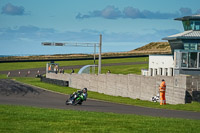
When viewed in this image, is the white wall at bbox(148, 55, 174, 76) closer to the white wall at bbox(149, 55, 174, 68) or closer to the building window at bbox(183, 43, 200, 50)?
the white wall at bbox(149, 55, 174, 68)

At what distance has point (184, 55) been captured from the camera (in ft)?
170

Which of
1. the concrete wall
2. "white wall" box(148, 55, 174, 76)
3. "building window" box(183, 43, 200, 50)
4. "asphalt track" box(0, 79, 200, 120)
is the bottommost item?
"asphalt track" box(0, 79, 200, 120)

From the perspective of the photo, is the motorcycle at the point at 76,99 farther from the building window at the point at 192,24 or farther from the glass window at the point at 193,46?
the building window at the point at 192,24

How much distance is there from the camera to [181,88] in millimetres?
26969

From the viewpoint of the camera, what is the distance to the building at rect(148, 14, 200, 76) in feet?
167

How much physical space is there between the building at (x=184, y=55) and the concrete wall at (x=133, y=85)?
10.9m

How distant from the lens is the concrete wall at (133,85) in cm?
2751

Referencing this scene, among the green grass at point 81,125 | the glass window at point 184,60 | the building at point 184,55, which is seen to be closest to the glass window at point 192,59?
the building at point 184,55

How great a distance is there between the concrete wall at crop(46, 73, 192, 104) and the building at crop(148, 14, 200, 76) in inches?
430

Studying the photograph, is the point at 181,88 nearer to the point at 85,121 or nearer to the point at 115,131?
the point at 85,121

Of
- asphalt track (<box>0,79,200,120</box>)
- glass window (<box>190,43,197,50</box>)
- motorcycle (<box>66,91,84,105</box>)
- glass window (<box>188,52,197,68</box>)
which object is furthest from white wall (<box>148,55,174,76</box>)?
motorcycle (<box>66,91,84,105</box>)

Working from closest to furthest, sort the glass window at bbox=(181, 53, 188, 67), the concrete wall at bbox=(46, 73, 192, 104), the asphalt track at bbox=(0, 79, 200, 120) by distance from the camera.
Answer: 1. the asphalt track at bbox=(0, 79, 200, 120)
2. the concrete wall at bbox=(46, 73, 192, 104)
3. the glass window at bbox=(181, 53, 188, 67)

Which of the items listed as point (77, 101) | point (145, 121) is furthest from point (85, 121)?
point (77, 101)

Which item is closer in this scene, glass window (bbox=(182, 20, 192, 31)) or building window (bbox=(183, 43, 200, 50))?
building window (bbox=(183, 43, 200, 50))
